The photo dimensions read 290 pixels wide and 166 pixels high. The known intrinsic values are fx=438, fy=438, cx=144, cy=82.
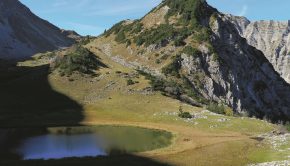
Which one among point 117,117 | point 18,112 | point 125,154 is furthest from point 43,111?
point 125,154

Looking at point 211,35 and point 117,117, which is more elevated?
point 211,35

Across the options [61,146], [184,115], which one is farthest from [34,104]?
[61,146]

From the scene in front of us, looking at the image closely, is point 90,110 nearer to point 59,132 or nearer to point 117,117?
point 117,117

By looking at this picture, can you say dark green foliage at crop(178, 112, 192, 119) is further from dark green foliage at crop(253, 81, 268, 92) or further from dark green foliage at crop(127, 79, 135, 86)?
dark green foliage at crop(253, 81, 268, 92)

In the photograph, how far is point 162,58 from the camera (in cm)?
14275

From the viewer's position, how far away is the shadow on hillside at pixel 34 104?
87244 millimetres

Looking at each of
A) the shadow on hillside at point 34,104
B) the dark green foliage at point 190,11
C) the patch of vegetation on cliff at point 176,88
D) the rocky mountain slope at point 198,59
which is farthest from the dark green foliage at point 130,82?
the dark green foliage at point 190,11

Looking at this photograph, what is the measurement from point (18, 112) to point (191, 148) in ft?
159

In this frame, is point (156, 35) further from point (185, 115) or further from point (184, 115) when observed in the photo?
point (185, 115)

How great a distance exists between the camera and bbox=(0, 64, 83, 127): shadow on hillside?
87244mm

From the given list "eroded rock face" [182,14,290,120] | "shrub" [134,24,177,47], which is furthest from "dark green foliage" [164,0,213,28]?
"shrub" [134,24,177,47]

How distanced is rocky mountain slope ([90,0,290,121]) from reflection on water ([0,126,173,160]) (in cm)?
3516

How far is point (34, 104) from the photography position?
334ft

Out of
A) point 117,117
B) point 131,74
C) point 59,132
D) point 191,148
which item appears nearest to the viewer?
point 191,148
